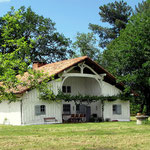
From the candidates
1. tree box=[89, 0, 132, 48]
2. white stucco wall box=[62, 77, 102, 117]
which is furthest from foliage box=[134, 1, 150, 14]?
white stucco wall box=[62, 77, 102, 117]

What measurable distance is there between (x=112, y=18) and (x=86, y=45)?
6847mm

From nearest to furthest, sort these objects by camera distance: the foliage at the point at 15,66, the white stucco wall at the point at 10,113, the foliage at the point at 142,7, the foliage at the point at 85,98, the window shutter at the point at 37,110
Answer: the foliage at the point at 15,66 < the white stucco wall at the point at 10,113 < the window shutter at the point at 37,110 < the foliage at the point at 85,98 < the foliage at the point at 142,7

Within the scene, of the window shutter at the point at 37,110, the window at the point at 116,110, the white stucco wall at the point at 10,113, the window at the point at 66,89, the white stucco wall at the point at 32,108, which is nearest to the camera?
the white stucco wall at the point at 32,108

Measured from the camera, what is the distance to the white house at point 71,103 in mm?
25250

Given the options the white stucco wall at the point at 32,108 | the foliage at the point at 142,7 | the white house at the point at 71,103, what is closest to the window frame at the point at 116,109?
the white house at the point at 71,103

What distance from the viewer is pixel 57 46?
50.8 metres

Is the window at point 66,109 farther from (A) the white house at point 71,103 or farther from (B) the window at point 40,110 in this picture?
(B) the window at point 40,110

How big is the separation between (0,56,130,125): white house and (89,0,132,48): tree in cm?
2565

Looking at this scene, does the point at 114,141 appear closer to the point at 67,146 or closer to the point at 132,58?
the point at 67,146

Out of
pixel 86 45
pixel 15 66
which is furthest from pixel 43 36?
pixel 15 66

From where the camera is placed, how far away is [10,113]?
1039 inches

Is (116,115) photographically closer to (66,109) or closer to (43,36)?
(66,109)

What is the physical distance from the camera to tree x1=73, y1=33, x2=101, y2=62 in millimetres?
57094

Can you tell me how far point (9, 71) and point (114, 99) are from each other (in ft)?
56.5
